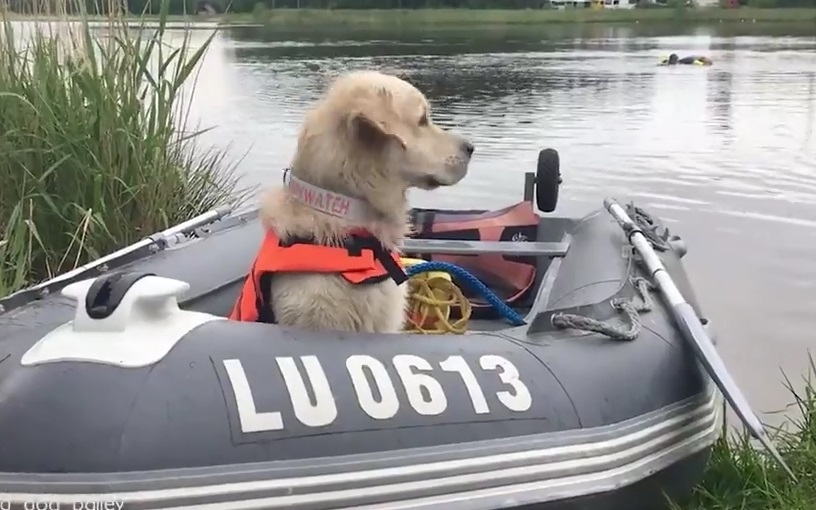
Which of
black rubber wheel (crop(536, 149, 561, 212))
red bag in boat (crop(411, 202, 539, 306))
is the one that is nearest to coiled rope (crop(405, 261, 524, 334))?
red bag in boat (crop(411, 202, 539, 306))

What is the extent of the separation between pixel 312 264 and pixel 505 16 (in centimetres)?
5173

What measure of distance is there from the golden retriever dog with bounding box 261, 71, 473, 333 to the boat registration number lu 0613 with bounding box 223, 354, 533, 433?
324 millimetres

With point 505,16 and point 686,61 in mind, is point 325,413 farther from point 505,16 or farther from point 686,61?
point 505,16

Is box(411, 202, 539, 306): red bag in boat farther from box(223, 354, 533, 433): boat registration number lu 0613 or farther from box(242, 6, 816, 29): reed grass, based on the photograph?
box(242, 6, 816, 29): reed grass

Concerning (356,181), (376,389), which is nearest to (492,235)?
(356,181)

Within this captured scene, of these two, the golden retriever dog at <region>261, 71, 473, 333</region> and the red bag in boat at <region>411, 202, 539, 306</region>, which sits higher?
the golden retriever dog at <region>261, 71, 473, 333</region>

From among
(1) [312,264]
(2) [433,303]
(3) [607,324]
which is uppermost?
(1) [312,264]

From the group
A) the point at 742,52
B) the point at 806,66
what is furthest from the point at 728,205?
the point at 742,52

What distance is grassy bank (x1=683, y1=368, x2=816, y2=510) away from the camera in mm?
3525

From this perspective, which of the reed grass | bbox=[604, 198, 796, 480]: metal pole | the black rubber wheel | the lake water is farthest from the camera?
the reed grass

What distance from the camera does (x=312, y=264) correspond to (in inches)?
120

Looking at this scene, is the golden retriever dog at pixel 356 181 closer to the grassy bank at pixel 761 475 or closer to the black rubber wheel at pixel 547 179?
the grassy bank at pixel 761 475

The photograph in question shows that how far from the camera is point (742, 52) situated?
28.6m

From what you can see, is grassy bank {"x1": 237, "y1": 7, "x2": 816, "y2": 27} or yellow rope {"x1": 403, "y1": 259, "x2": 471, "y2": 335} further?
grassy bank {"x1": 237, "y1": 7, "x2": 816, "y2": 27}
